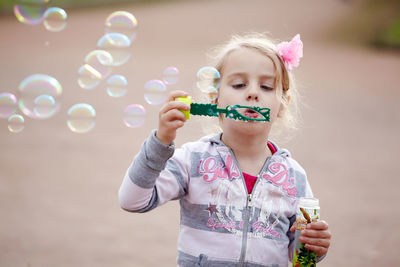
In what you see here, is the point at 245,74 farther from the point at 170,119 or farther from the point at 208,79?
the point at 170,119

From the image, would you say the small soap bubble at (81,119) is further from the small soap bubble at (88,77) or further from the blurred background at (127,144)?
the small soap bubble at (88,77)

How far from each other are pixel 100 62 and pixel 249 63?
926mm

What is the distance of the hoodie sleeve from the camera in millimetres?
1537

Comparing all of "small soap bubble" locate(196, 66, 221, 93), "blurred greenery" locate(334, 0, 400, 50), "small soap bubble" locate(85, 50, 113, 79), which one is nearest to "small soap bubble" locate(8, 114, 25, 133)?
"small soap bubble" locate(85, 50, 113, 79)

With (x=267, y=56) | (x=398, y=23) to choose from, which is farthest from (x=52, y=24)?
(x=398, y=23)

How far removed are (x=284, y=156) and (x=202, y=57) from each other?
426 inches

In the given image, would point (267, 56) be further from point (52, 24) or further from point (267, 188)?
point (52, 24)

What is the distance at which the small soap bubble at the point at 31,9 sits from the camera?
255 centimetres

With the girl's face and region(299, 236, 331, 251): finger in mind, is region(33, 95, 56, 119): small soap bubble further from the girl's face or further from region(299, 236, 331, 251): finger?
region(299, 236, 331, 251): finger

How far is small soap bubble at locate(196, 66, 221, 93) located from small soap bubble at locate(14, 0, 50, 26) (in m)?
1.04

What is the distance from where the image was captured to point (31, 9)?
257cm

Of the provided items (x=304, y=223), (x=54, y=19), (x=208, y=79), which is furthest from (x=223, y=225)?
(x=54, y=19)

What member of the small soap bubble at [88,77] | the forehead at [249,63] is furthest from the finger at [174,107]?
the small soap bubble at [88,77]

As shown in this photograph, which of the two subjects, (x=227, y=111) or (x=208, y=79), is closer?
(x=227, y=111)
